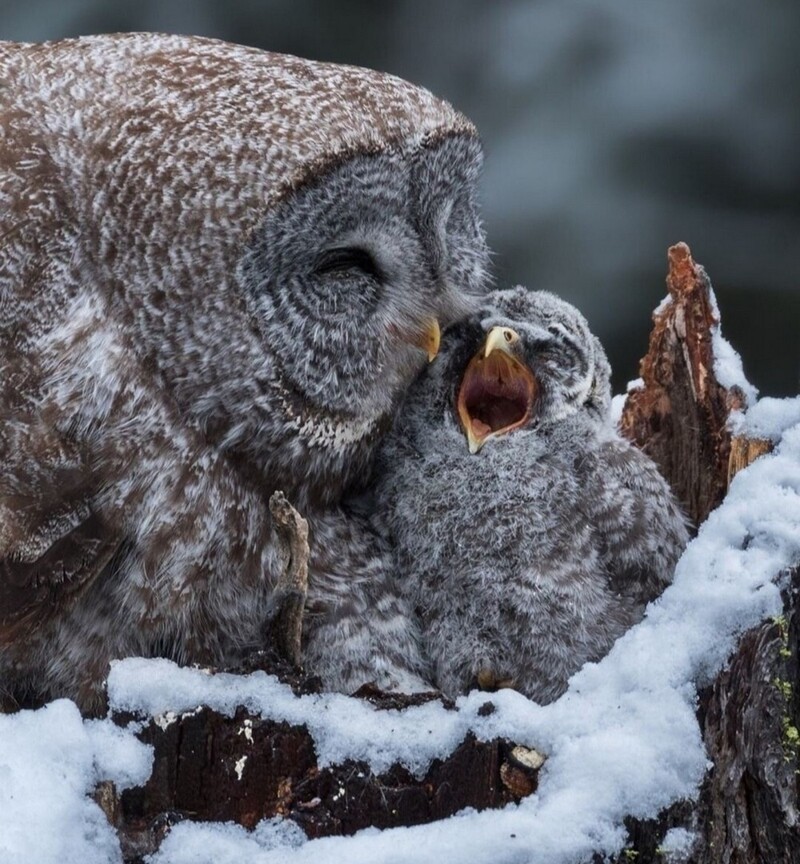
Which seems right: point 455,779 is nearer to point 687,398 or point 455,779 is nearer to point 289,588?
point 289,588

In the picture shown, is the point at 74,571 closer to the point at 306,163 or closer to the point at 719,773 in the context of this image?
the point at 306,163

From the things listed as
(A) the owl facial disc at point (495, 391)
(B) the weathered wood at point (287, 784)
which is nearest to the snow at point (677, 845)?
(B) the weathered wood at point (287, 784)

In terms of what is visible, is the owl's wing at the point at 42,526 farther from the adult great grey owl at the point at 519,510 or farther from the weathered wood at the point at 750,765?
the weathered wood at the point at 750,765

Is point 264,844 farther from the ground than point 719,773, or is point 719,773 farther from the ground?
point 719,773

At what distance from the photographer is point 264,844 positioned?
1.63m

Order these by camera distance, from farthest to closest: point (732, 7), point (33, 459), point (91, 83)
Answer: point (732, 7), point (91, 83), point (33, 459)

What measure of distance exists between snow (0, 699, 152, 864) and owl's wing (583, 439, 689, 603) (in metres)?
0.78

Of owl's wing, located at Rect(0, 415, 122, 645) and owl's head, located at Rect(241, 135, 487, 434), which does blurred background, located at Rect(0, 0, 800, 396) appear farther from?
owl's wing, located at Rect(0, 415, 122, 645)

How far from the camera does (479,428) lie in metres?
2.21

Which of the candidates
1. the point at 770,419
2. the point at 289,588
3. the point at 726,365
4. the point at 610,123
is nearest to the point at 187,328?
the point at 289,588

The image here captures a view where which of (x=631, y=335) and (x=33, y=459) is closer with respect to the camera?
(x=33, y=459)

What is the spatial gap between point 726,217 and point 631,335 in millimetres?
380

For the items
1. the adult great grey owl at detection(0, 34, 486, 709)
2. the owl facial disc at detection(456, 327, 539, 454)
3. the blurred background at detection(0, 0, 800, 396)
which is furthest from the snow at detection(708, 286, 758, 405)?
the blurred background at detection(0, 0, 800, 396)

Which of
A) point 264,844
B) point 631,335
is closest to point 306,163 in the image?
point 264,844
